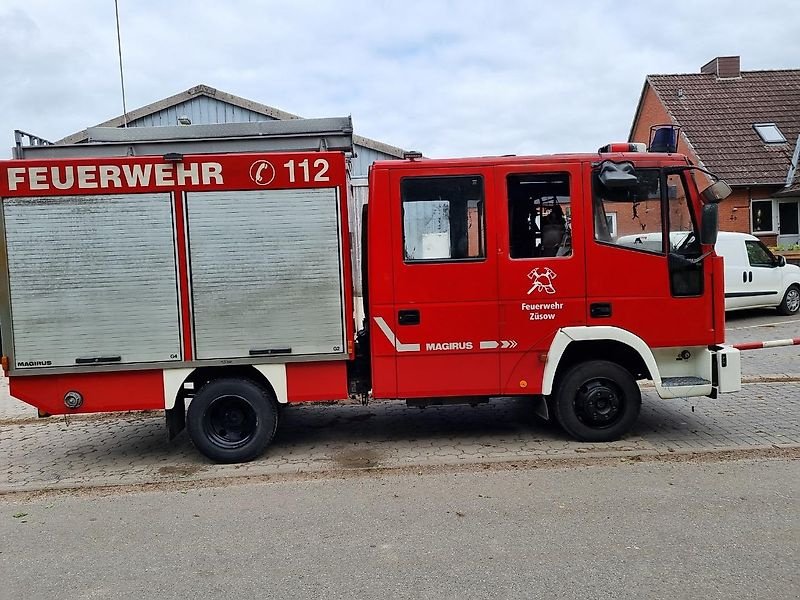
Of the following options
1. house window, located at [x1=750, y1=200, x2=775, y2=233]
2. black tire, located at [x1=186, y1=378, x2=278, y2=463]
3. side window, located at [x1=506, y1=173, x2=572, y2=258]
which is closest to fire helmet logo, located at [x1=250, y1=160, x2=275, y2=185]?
black tire, located at [x1=186, y1=378, x2=278, y2=463]

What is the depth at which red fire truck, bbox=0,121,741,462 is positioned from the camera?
5918 millimetres

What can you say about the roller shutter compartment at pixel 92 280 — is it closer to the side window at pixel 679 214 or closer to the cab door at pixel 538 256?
the cab door at pixel 538 256

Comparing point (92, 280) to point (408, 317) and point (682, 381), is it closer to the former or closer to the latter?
point (408, 317)

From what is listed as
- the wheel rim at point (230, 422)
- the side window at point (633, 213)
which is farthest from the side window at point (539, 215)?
the wheel rim at point (230, 422)

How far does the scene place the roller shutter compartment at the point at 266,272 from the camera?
5984 millimetres

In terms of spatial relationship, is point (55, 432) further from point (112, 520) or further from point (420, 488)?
point (420, 488)

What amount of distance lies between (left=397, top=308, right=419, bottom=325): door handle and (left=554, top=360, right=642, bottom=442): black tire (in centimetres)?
152

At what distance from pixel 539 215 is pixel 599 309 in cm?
102

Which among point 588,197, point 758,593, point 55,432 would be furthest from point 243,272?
point 758,593

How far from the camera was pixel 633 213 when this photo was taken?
6.25m

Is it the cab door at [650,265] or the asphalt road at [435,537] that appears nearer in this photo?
the asphalt road at [435,537]

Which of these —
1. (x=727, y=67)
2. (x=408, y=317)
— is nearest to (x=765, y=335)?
(x=408, y=317)

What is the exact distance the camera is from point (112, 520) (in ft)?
16.4

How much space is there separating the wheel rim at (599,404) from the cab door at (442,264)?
1043 mm
